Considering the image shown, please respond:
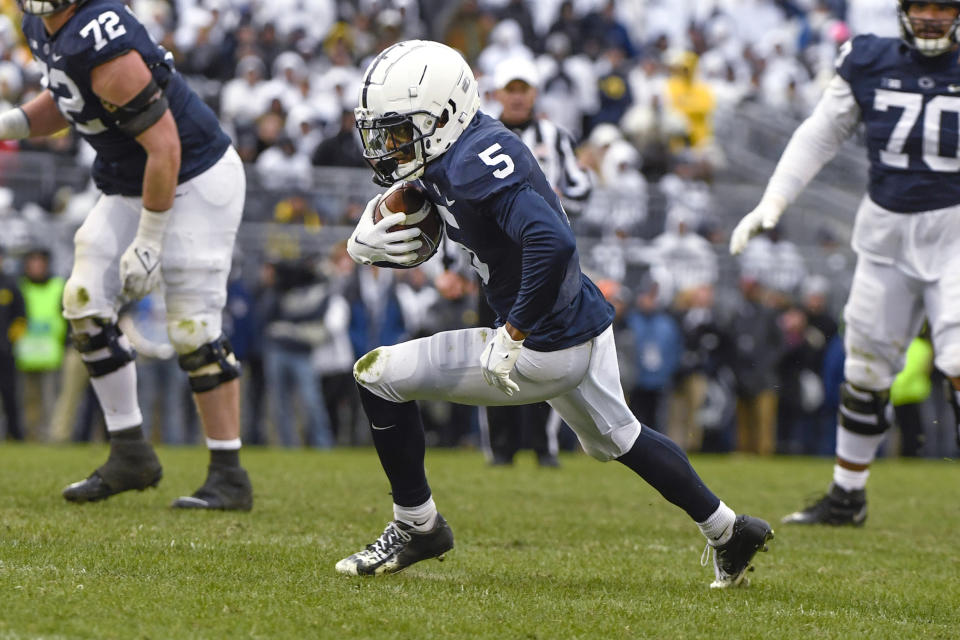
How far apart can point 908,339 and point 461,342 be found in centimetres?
280

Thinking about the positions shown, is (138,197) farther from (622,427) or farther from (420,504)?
(622,427)

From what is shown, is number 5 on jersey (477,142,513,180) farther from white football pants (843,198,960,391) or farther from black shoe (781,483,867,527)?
black shoe (781,483,867,527)

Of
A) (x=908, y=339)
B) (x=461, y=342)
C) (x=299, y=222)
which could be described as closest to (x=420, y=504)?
(x=461, y=342)

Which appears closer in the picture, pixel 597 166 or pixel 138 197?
pixel 138 197

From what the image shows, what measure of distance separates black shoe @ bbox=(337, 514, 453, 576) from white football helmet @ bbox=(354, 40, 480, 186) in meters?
1.16

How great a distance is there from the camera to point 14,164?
12.6 meters

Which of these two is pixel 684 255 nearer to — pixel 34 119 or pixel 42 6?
pixel 34 119

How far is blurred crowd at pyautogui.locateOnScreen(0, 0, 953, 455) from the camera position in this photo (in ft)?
40.9

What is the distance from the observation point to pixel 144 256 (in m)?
5.62

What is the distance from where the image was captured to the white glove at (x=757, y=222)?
5781mm

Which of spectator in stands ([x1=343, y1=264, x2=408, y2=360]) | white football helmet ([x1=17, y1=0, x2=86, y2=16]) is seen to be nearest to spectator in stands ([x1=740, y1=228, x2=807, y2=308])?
spectator in stands ([x1=343, y1=264, x2=408, y2=360])

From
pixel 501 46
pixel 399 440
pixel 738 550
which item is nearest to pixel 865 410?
pixel 738 550

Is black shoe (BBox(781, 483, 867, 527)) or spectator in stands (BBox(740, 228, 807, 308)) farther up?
black shoe (BBox(781, 483, 867, 527))

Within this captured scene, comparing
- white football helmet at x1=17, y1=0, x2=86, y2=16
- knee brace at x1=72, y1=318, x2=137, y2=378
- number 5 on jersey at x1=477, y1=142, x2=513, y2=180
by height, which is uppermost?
white football helmet at x1=17, y1=0, x2=86, y2=16
